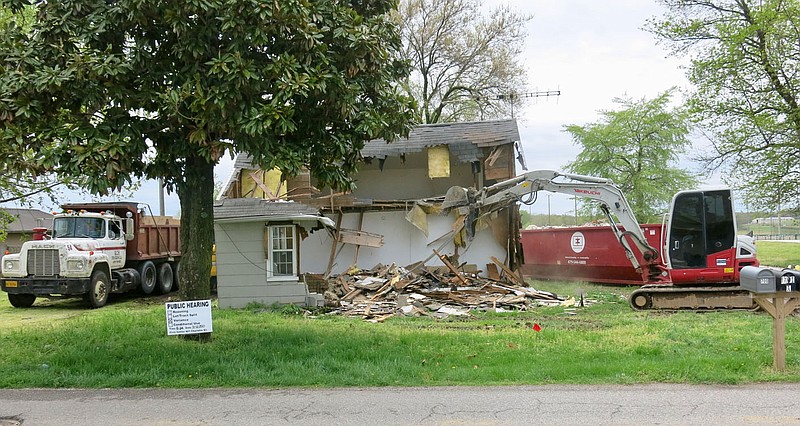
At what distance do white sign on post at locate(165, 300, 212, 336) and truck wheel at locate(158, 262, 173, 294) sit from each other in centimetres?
Result: 1331

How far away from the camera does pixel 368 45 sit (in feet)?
30.5

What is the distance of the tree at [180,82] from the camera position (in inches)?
327

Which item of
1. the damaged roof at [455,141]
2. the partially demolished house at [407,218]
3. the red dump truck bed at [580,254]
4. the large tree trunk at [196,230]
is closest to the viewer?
the large tree trunk at [196,230]

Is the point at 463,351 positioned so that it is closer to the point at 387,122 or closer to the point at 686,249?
the point at 387,122

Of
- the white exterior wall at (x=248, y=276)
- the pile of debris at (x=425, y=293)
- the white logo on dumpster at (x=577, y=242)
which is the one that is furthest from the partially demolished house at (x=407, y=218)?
the white exterior wall at (x=248, y=276)

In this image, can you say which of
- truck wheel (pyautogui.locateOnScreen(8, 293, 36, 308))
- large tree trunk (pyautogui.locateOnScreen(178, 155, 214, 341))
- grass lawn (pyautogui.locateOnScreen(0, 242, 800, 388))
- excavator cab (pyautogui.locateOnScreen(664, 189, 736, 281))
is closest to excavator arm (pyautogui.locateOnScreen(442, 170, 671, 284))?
excavator cab (pyautogui.locateOnScreen(664, 189, 736, 281))

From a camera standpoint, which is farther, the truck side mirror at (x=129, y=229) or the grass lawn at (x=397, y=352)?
the truck side mirror at (x=129, y=229)

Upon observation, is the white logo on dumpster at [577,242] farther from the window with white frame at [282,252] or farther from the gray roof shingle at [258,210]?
the window with white frame at [282,252]

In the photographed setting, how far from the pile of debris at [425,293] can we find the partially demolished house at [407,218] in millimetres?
1202

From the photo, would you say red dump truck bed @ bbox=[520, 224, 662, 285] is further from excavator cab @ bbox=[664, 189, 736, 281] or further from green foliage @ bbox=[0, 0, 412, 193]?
green foliage @ bbox=[0, 0, 412, 193]

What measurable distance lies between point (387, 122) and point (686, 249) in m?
9.00

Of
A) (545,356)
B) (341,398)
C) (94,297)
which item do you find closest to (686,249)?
(545,356)

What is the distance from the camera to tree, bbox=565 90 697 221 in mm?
37312

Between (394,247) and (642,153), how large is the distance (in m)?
21.9
